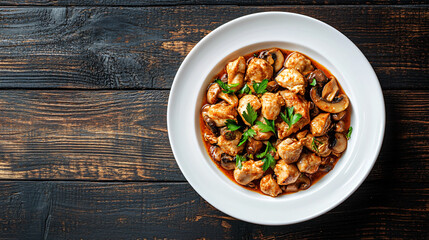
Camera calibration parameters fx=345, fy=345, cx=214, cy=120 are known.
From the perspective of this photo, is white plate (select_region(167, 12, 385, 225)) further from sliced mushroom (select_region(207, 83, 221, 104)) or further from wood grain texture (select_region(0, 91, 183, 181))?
wood grain texture (select_region(0, 91, 183, 181))

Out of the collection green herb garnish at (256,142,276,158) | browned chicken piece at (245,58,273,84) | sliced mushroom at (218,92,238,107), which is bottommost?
green herb garnish at (256,142,276,158)

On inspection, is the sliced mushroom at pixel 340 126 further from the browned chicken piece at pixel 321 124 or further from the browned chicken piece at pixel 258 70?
the browned chicken piece at pixel 258 70

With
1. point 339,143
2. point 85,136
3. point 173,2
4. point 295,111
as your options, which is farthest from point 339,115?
point 85,136

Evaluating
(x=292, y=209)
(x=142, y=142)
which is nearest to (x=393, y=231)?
(x=292, y=209)

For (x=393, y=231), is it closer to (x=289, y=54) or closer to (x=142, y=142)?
(x=289, y=54)

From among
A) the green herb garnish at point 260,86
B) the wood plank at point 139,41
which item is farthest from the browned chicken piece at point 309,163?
the wood plank at point 139,41

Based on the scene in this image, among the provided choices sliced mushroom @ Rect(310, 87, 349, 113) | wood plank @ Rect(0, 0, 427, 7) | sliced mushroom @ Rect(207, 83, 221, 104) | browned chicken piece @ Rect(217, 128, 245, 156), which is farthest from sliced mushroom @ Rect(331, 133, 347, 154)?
wood plank @ Rect(0, 0, 427, 7)

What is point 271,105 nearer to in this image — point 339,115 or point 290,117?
point 290,117
